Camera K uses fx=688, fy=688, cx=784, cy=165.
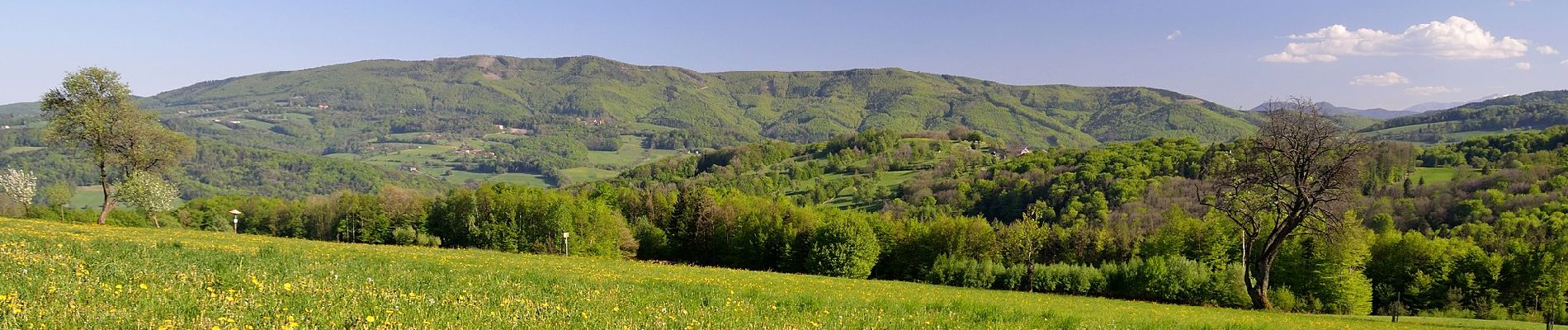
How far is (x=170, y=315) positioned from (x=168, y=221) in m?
102

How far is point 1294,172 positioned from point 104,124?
63509 millimetres

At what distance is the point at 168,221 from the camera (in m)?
83.0

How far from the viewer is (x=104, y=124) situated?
132 feet

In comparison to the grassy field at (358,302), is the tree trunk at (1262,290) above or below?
below

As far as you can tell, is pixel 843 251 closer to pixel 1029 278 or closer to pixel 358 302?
pixel 1029 278

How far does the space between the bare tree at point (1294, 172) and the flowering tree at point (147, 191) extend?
214ft

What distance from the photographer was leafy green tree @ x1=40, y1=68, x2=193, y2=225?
39.5 meters

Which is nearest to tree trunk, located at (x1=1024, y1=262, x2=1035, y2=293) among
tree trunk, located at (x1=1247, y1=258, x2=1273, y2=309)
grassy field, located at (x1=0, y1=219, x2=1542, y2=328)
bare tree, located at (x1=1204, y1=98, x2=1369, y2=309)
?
tree trunk, located at (x1=1247, y1=258, x2=1273, y2=309)

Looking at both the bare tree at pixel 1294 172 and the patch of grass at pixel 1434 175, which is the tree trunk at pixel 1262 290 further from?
the patch of grass at pixel 1434 175

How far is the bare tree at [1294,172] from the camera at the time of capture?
30.1 metres

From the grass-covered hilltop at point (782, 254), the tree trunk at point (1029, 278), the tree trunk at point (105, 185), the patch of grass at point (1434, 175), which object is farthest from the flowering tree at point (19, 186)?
the patch of grass at point (1434, 175)

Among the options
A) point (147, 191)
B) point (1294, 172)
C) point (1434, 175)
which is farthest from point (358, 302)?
point (1434, 175)

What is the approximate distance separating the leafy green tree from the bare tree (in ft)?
198

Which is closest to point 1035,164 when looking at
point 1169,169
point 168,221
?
point 1169,169
